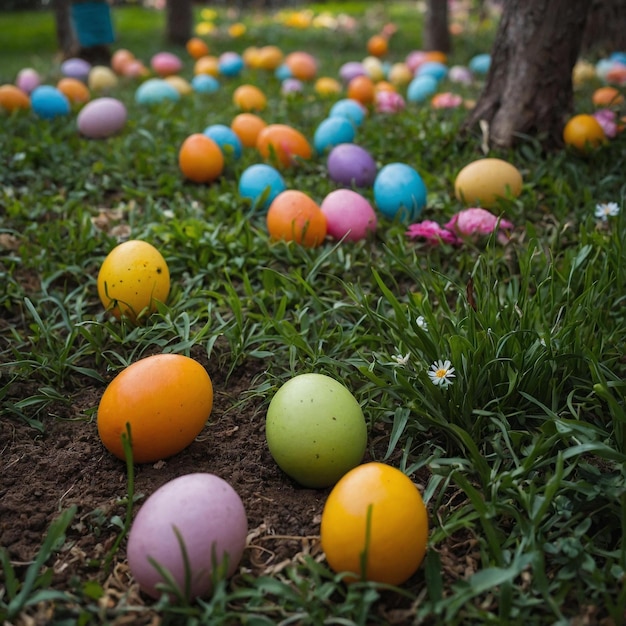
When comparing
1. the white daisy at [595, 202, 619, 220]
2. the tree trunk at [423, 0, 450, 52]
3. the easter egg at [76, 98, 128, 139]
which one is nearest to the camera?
the white daisy at [595, 202, 619, 220]

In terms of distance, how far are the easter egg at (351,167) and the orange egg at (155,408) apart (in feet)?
6.16

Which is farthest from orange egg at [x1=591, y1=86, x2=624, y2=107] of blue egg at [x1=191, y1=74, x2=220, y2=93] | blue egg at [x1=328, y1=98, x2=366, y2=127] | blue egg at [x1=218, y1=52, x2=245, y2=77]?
blue egg at [x1=218, y1=52, x2=245, y2=77]

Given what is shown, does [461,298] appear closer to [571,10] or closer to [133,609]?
Answer: [133,609]

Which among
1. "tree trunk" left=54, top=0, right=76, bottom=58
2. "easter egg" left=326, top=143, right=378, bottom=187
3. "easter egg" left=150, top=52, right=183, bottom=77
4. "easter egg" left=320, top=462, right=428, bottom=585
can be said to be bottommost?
"easter egg" left=320, top=462, right=428, bottom=585

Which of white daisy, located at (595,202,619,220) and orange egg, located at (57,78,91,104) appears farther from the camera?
orange egg, located at (57,78,91,104)

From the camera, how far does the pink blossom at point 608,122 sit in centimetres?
378

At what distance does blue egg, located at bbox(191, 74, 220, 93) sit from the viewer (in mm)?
5977

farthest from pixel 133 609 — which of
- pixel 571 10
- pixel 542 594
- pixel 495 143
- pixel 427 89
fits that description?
pixel 427 89

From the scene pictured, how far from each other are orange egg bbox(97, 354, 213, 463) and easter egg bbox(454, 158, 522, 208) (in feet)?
6.15

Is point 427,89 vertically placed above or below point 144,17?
below

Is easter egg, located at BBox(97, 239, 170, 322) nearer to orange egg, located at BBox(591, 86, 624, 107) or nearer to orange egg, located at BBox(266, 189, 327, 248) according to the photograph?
orange egg, located at BBox(266, 189, 327, 248)

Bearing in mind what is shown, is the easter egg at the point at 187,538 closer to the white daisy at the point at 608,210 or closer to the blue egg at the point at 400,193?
the blue egg at the point at 400,193

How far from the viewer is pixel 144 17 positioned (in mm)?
11516

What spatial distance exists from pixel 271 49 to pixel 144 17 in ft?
18.8
